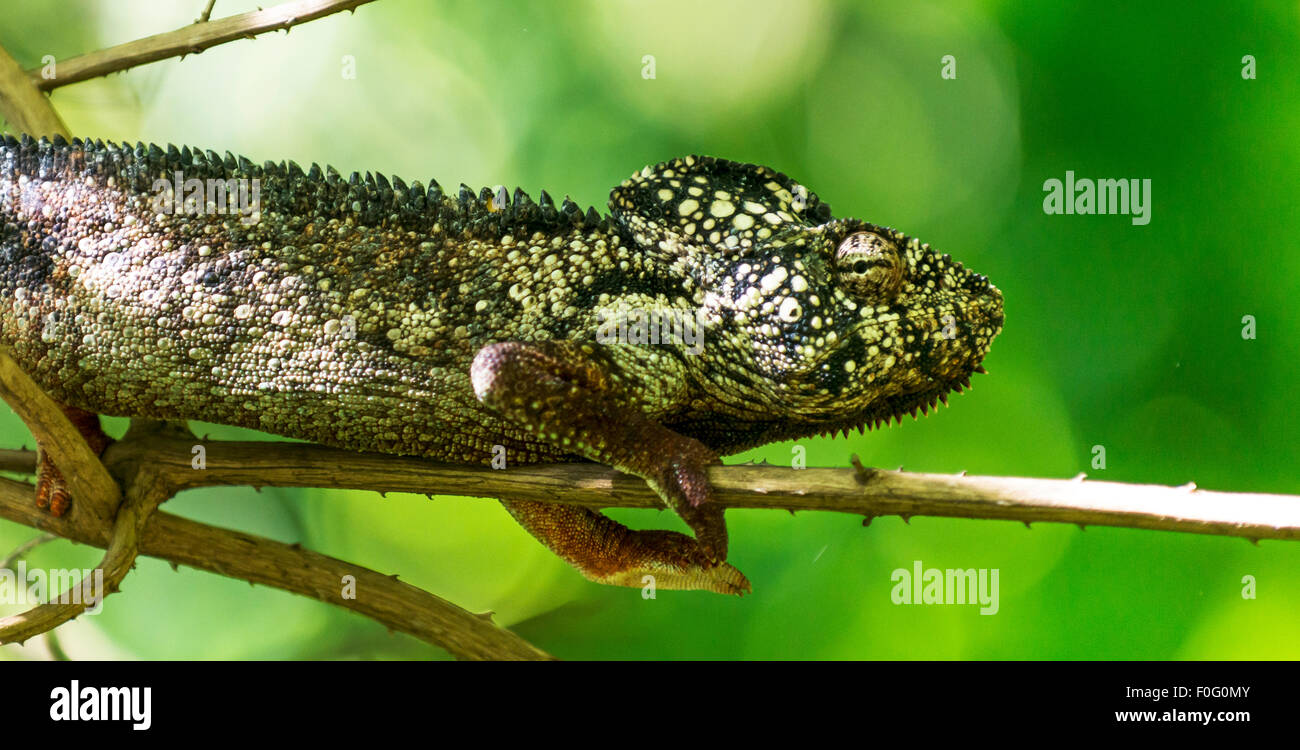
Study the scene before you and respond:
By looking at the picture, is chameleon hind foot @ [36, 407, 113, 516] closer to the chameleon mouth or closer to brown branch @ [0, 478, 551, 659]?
brown branch @ [0, 478, 551, 659]

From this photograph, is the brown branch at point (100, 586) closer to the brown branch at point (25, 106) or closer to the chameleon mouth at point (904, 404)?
the brown branch at point (25, 106)

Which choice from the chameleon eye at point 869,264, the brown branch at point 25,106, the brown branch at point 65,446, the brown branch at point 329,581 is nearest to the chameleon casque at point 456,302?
the chameleon eye at point 869,264

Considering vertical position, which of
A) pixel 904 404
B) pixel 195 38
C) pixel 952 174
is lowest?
pixel 904 404

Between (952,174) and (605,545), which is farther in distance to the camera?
(952,174)

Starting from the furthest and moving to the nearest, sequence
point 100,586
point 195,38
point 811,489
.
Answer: point 195,38 → point 100,586 → point 811,489

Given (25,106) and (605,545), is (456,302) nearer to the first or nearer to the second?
(605,545)

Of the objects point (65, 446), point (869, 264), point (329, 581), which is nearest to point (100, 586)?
point (65, 446)

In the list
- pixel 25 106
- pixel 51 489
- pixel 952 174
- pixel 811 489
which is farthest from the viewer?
pixel 952 174

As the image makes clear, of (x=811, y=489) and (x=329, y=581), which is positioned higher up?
(x=811, y=489)
